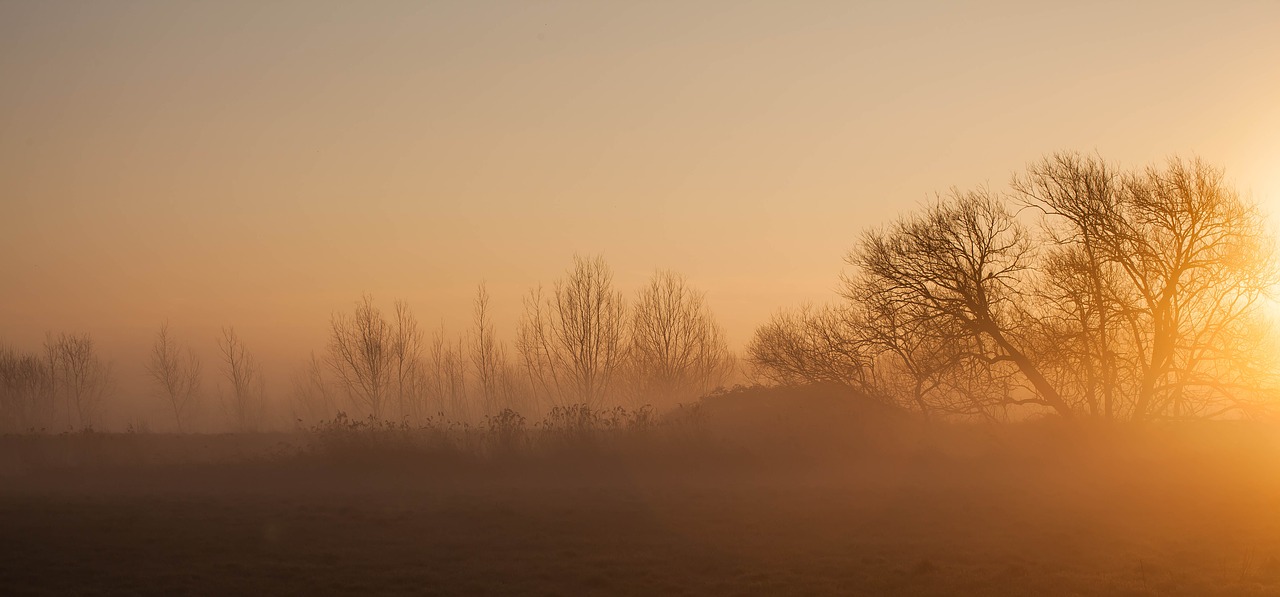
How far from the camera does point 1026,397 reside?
26.9m

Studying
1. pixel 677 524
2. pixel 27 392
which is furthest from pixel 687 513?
pixel 27 392

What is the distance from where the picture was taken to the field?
40.4ft

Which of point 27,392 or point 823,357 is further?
point 27,392

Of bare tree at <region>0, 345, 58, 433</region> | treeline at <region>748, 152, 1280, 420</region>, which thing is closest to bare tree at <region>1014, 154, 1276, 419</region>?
treeline at <region>748, 152, 1280, 420</region>

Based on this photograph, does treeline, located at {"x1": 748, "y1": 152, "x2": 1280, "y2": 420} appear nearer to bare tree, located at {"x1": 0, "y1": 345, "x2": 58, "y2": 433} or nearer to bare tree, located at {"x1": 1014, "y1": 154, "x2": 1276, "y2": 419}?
bare tree, located at {"x1": 1014, "y1": 154, "x2": 1276, "y2": 419}

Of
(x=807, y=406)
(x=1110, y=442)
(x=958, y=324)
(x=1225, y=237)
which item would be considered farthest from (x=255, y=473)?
(x=1225, y=237)

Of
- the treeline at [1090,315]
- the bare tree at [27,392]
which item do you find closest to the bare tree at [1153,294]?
the treeline at [1090,315]

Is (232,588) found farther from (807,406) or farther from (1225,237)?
(1225,237)

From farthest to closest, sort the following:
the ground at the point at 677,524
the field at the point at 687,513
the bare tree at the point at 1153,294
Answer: the bare tree at the point at 1153,294 → the field at the point at 687,513 → the ground at the point at 677,524

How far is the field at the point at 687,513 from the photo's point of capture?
1231cm

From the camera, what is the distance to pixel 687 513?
705 inches

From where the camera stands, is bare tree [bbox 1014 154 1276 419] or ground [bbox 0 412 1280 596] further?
bare tree [bbox 1014 154 1276 419]

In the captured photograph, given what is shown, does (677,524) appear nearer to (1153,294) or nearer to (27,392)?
(1153,294)

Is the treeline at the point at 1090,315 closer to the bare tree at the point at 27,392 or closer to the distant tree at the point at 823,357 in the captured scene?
the distant tree at the point at 823,357
